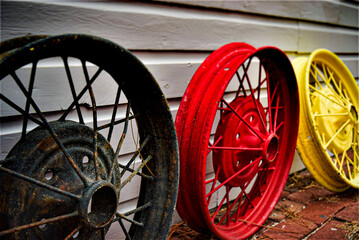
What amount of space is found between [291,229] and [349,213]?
0.58 meters

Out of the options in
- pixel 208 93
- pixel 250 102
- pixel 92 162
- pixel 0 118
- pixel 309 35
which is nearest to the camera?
pixel 92 162

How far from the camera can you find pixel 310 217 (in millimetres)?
2492

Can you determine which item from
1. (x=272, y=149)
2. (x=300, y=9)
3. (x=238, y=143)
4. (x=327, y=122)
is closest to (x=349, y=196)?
(x=327, y=122)

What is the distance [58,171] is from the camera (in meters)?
1.33

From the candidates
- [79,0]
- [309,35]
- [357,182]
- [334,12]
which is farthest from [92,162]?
[334,12]

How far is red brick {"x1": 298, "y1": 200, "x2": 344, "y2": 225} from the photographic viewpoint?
247 cm

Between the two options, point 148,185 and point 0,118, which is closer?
point 0,118

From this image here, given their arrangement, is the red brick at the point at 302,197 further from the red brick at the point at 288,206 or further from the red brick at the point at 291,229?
the red brick at the point at 291,229

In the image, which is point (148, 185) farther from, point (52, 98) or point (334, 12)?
point (334, 12)

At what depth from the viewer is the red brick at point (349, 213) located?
2441 millimetres

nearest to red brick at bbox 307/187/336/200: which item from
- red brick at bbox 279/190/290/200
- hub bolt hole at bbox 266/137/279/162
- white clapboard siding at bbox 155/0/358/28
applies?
red brick at bbox 279/190/290/200

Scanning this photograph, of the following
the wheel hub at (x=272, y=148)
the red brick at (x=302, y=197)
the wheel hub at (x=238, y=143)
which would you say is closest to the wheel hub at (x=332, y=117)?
the red brick at (x=302, y=197)

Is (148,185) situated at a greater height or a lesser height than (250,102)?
lesser

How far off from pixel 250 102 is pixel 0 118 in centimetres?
158
